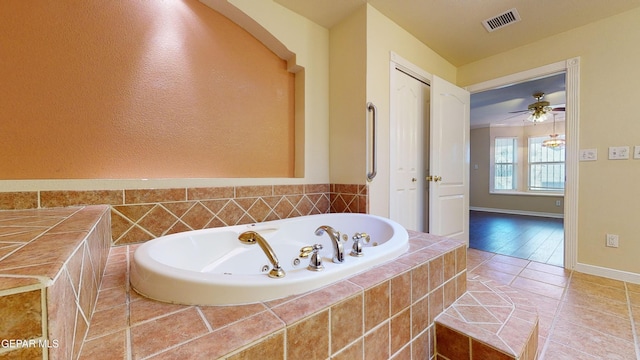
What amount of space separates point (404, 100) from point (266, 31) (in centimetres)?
139

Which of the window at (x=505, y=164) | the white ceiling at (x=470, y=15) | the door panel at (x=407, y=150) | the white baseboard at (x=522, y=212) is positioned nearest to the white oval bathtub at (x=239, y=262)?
the door panel at (x=407, y=150)

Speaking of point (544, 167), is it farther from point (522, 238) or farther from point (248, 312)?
point (248, 312)

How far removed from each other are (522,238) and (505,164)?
351 centimetres

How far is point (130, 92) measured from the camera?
1405 mm

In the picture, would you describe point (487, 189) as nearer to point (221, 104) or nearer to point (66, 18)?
point (221, 104)

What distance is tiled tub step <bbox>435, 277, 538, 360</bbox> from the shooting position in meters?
0.93

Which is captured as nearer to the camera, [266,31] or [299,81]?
[266,31]

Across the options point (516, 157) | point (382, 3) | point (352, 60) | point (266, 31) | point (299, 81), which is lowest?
point (516, 157)

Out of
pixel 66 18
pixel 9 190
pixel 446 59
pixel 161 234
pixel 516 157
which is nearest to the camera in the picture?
pixel 9 190

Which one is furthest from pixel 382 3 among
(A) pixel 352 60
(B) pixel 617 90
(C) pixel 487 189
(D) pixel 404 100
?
(C) pixel 487 189

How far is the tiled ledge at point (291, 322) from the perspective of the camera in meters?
0.55

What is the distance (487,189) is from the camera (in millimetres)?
6363

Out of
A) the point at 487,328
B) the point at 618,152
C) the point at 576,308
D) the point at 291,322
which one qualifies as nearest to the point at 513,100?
the point at 618,152

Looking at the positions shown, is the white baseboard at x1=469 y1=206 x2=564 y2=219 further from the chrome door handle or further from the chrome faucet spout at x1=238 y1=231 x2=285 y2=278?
the chrome faucet spout at x1=238 y1=231 x2=285 y2=278
